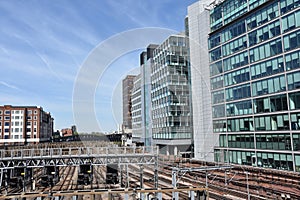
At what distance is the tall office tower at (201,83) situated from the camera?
57375mm

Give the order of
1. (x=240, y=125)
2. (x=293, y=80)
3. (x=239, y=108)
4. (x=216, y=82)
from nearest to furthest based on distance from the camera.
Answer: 1. (x=293, y=80)
2. (x=240, y=125)
3. (x=239, y=108)
4. (x=216, y=82)

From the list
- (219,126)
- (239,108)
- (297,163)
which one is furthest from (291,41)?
(219,126)

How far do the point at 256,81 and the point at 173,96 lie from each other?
23.4 metres

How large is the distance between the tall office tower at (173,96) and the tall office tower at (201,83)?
3.46 m

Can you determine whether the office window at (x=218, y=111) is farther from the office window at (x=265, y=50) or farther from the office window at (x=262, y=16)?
the office window at (x=262, y=16)

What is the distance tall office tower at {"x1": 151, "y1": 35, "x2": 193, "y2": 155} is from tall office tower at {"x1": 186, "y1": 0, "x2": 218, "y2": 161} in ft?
11.4

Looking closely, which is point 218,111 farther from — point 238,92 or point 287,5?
point 287,5

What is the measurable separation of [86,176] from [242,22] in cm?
4009

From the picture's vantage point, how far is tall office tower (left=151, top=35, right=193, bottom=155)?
6425cm

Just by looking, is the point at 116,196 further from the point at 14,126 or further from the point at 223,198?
the point at 14,126

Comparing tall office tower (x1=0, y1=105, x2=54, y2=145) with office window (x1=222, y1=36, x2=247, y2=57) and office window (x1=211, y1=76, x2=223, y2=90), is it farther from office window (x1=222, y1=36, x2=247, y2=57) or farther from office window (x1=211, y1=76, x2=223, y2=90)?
office window (x1=222, y1=36, x2=247, y2=57)

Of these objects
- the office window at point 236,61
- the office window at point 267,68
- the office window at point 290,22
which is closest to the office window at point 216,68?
the office window at point 236,61

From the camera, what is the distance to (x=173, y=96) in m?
64.8

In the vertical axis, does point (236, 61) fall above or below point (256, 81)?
above
